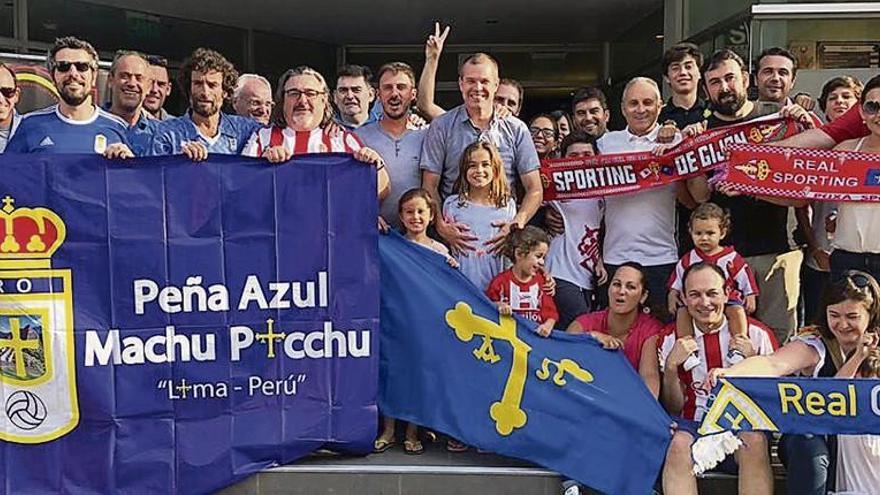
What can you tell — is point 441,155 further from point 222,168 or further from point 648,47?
point 648,47

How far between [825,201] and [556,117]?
2.52 metres

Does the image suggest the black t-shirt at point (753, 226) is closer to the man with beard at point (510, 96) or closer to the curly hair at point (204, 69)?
the man with beard at point (510, 96)

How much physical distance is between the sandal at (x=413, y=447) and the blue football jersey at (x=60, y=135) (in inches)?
76.5

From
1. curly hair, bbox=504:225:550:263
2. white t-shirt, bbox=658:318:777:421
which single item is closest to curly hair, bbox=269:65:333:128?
curly hair, bbox=504:225:550:263

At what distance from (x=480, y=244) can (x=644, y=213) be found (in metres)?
0.93

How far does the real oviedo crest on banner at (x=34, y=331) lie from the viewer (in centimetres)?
417

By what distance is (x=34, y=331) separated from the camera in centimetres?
418

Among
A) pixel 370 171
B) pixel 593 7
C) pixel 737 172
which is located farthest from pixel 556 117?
pixel 593 7

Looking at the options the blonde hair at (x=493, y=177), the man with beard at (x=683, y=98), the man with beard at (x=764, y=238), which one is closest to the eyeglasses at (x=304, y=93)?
the blonde hair at (x=493, y=177)

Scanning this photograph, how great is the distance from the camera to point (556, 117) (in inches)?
274

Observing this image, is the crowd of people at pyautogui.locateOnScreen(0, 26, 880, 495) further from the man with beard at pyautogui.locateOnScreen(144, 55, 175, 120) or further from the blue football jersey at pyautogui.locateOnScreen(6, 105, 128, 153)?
the man with beard at pyautogui.locateOnScreen(144, 55, 175, 120)

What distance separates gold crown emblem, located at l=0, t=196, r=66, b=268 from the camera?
416 cm

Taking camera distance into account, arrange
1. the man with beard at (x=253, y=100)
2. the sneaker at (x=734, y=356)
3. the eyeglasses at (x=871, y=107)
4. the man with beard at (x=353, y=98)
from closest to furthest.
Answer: the sneaker at (x=734, y=356) → the eyeglasses at (x=871, y=107) → the man with beard at (x=353, y=98) → the man with beard at (x=253, y=100)

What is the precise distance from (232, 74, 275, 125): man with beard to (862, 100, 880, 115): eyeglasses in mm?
3225
